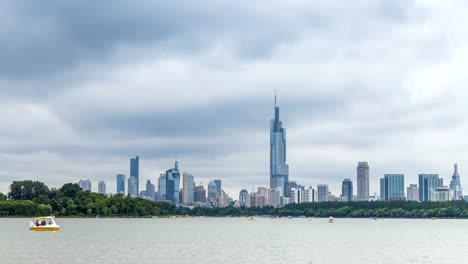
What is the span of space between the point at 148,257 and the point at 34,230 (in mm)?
80959

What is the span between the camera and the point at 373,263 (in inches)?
3174

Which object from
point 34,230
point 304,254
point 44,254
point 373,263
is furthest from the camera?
point 34,230

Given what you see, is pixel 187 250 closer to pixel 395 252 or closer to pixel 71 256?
pixel 71 256

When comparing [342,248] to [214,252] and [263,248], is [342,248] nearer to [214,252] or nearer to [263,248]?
[263,248]

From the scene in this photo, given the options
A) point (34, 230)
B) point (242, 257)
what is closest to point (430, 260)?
point (242, 257)

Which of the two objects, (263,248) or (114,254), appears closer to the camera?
(114,254)

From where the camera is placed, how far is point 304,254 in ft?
304

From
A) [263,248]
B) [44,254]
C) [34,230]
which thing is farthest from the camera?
[34,230]

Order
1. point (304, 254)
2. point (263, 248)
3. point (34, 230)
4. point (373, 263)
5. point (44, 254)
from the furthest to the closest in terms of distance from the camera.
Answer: point (34, 230) → point (263, 248) → point (304, 254) → point (44, 254) → point (373, 263)

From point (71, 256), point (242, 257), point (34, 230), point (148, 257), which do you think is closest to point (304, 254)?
point (242, 257)

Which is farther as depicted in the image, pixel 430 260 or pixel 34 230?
pixel 34 230

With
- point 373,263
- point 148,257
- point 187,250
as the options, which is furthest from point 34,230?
point 373,263

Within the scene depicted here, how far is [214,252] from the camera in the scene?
93.9 meters

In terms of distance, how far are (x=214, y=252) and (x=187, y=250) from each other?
477cm
